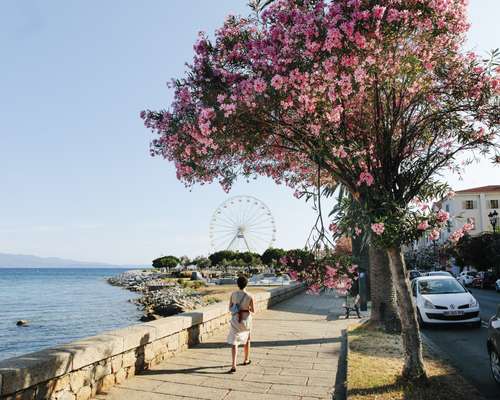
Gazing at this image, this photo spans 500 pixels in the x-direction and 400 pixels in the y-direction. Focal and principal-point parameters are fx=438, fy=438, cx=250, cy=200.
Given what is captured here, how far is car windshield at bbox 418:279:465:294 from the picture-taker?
1462cm

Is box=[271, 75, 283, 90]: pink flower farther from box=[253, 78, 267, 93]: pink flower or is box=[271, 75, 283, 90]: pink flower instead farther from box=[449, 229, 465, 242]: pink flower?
box=[449, 229, 465, 242]: pink flower

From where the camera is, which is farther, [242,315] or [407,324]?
[242,315]

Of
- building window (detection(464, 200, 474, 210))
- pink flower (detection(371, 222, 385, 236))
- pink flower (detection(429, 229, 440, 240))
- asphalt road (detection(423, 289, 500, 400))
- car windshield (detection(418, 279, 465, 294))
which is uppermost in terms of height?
building window (detection(464, 200, 474, 210))

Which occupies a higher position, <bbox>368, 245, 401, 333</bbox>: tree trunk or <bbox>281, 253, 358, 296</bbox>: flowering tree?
<bbox>281, 253, 358, 296</bbox>: flowering tree

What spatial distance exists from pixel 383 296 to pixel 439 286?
439 cm

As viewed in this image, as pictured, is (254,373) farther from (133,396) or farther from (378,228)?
(378,228)

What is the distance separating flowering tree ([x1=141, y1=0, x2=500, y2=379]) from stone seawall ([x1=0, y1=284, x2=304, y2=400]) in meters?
2.80

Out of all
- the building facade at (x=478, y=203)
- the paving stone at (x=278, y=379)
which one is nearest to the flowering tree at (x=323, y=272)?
the paving stone at (x=278, y=379)

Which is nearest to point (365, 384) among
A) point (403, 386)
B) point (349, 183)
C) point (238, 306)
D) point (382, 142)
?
point (403, 386)

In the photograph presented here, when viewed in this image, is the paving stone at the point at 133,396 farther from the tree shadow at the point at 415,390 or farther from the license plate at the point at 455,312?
the license plate at the point at 455,312

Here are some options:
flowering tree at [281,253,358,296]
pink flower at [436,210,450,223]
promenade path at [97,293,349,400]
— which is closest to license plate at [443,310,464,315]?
promenade path at [97,293,349,400]

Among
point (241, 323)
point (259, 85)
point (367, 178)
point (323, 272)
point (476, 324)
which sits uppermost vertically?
point (259, 85)

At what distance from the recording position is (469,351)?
1028 centimetres

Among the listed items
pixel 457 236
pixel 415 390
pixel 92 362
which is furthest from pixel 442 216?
pixel 92 362
